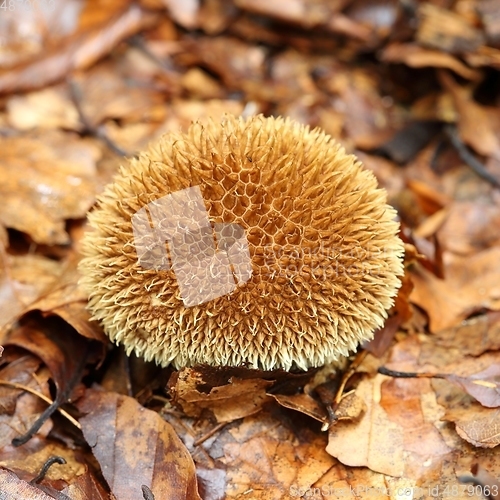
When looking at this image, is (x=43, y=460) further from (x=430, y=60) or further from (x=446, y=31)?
(x=446, y=31)

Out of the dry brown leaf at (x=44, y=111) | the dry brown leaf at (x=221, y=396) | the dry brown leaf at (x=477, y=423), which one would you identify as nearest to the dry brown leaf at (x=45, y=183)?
the dry brown leaf at (x=44, y=111)

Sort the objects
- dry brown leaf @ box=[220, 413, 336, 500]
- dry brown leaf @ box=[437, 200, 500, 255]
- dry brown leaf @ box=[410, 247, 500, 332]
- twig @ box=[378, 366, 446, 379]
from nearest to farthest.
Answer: dry brown leaf @ box=[220, 413, 336, 500], twig @ box=[378, 366, 446, 379], dry brown leaf @ box=[410, 247, 500, 332], dry brown leaf @ box=[437, 200, 500, 255]

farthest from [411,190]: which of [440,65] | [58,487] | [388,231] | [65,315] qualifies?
[58,487]

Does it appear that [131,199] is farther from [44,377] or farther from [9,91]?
[9,91]

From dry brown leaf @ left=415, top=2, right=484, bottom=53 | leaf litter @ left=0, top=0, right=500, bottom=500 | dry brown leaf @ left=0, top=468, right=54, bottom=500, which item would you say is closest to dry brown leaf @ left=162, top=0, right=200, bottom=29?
leaf litter @ left=0, top=0, right=500, bottom=500

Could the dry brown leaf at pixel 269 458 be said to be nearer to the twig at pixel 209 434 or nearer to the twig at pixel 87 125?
the twig at pixel 209 434

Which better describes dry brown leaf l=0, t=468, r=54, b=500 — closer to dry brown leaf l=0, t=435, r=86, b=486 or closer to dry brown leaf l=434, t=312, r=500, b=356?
Answer: dry brown leaf l=0, t=435, r=86, b=486

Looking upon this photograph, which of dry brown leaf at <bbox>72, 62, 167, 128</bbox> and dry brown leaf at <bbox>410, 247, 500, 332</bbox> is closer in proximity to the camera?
dry brown leaf at <bbox>410, 247, 500, 332</bbox>
